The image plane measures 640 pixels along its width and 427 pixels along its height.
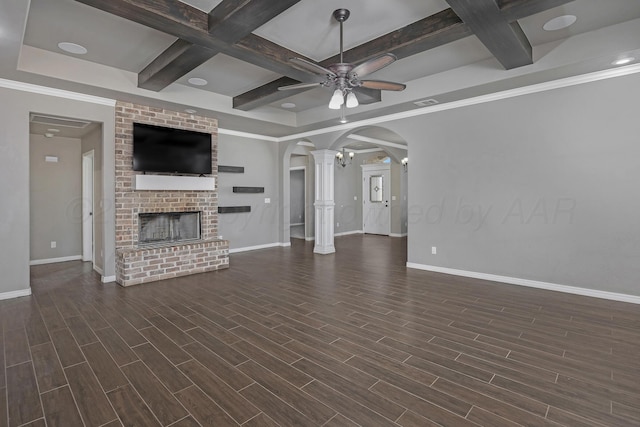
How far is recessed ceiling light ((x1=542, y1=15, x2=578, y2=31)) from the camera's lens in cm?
318

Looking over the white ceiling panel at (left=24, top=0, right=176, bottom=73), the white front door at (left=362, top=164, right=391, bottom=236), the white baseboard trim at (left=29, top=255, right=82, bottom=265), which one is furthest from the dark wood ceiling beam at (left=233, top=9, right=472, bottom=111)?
the white front door at (left=362, top=164, right=391, bottom=236)

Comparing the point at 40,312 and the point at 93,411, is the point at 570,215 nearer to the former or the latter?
the point at 93,411

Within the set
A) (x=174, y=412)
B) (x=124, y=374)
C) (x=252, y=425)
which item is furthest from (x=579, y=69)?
(x=124, y=374)

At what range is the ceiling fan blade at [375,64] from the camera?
280 cm

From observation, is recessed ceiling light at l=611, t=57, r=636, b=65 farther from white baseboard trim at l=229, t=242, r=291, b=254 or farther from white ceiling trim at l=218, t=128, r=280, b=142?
white baseboard trim at l=229, t=242, r=291, b=254

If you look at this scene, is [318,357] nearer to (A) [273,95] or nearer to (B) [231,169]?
(A) [273,95]

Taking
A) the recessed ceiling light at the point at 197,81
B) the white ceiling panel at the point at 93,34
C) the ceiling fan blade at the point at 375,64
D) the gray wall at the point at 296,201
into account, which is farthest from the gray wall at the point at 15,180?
the gray wall at the point at 296,201

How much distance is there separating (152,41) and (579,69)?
4918 millimetres

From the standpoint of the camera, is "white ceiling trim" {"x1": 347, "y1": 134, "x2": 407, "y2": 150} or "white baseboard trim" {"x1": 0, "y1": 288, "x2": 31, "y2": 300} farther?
"white ceiling trim" {"x1": 347, "y1": 134, "x2": 407, "y2": 150}

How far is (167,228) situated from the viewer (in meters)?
5.63

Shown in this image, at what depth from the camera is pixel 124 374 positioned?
235 cm

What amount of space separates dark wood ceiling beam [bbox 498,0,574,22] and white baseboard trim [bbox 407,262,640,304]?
3294mm

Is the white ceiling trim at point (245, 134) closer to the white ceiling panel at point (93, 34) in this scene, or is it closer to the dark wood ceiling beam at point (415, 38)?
the white ceiling panel at point (93, 34)

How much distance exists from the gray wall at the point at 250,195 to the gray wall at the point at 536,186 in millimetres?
3634
